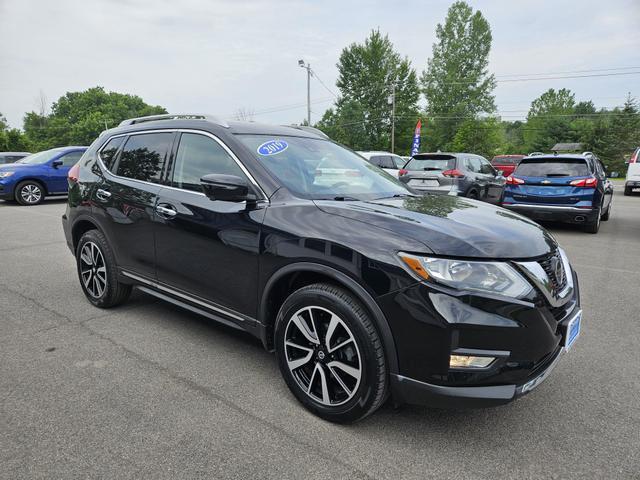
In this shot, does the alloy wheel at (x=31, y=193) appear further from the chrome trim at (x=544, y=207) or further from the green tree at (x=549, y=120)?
the green tree at (x=549, y=120)

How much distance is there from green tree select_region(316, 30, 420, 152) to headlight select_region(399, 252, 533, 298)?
50.5 metres

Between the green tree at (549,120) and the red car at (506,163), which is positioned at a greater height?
the green tree at (549,120)

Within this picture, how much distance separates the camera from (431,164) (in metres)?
10.4

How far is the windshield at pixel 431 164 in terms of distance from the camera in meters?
10.2

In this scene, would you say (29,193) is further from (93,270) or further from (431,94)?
(431,94)

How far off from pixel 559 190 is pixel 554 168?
51 centimetres

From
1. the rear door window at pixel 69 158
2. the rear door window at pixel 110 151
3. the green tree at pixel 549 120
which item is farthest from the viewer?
the green tree at pixel 549 120

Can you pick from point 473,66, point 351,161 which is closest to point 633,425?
point 351,161

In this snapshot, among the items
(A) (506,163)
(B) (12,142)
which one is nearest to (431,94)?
(A) (506,163)

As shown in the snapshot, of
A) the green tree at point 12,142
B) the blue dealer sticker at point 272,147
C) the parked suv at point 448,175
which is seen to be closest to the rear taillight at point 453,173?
the parked suv at point 448,175

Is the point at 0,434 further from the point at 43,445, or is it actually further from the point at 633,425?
the point at 633,425

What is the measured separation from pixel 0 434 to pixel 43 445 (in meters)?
0.28

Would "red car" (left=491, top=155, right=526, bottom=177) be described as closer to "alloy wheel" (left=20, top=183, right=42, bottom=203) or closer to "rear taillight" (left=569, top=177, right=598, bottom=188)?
A: "rear taillight" (left=569, top=177, right=598, bottom=188)

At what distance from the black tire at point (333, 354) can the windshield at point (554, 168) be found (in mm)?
7839
